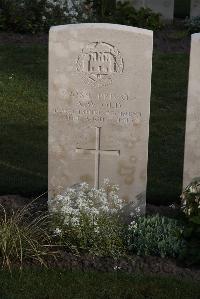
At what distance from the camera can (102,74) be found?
679cm

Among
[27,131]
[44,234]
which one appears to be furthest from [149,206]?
[27,131]

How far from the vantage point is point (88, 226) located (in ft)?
21.2

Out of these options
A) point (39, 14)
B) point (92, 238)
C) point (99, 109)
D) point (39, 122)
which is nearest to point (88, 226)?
point (92, 238)

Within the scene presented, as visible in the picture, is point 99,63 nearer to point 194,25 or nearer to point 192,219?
point 192,219

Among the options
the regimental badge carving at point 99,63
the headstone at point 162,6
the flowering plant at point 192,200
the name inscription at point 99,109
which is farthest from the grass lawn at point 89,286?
the headstone at point 162,6

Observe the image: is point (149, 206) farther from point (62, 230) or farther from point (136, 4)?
point (136, 4)

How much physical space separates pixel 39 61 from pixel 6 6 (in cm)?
198

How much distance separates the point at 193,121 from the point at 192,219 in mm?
986

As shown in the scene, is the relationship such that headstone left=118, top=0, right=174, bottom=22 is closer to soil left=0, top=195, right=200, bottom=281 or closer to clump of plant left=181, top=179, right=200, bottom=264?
clump of plant left=181, top=179, right=200, bottom=264

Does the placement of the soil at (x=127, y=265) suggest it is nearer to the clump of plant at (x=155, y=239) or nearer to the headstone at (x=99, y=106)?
the clump of plant at (x=155, y=239)

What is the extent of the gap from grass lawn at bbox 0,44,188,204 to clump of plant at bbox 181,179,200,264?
1.01 meters

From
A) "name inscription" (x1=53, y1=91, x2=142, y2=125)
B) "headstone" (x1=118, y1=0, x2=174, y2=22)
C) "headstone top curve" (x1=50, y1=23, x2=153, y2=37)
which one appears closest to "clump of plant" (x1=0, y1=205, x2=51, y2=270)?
"name inscription" (x1=53, y1=91, x2=142, y2=125)

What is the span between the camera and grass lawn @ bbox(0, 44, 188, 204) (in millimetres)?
8438

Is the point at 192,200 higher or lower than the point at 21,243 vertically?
higher
